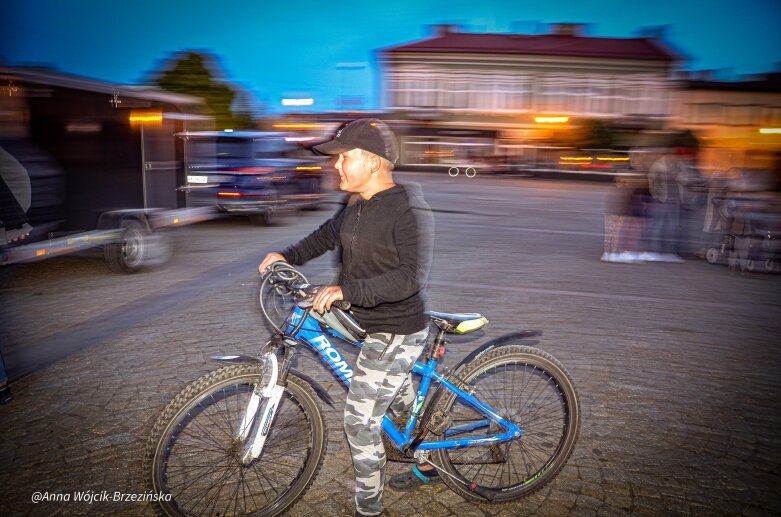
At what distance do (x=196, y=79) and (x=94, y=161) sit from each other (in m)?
25.2

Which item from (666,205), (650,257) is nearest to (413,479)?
(650,257)

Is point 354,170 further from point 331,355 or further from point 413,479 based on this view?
point 413,479

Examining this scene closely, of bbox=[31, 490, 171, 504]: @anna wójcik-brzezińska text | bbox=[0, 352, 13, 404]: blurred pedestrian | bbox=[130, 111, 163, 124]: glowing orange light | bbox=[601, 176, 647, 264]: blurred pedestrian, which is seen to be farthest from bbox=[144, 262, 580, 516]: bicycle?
bbox=[601, 176, 647, 264]: blurred pedestrian

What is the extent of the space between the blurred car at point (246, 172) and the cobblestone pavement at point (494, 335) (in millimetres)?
1675

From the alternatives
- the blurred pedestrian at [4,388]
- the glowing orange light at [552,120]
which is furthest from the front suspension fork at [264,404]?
the glowing orange light at [552,120]

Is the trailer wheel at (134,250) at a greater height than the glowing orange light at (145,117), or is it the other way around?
the glowing orange light at (145,117)

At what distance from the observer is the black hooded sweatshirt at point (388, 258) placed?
8.55ft

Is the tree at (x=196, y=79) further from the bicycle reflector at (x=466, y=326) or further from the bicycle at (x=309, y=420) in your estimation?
the bicycle reflector at (x=466, y=326)

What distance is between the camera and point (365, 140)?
2.68 m

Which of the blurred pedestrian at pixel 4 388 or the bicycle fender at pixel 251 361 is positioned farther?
the blurred pedestrian at pixel 4 388

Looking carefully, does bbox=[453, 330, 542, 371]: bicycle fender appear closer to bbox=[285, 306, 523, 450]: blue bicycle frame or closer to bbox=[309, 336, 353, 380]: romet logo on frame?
bbox=[285, 306, 523, 450]: blue bicycle frame

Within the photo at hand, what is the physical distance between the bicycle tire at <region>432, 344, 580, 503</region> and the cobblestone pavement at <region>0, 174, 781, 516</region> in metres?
0.14

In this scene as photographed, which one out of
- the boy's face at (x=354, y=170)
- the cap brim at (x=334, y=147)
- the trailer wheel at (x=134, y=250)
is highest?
the cap brim at (x=334, y=147)

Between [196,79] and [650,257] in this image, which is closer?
[650,257]
